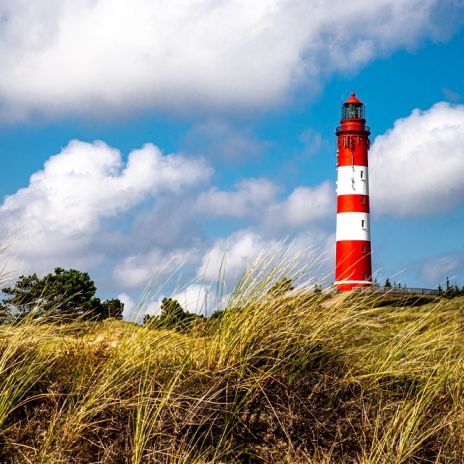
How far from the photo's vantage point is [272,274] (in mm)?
4352

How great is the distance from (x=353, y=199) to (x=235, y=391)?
25317mm

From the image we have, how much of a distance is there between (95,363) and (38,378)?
397 mm

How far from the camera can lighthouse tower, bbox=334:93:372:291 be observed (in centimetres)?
2814

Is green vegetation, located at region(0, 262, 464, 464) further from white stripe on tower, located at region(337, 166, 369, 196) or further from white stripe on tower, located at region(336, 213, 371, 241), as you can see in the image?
white stripe on tower, located at region(337, 166, 369, 196)

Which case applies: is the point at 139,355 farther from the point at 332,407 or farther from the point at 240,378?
the point at 332,407

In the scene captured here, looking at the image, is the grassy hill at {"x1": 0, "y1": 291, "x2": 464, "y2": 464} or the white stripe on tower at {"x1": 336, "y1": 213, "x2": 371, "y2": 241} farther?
the white stripe on tower at {"x1": 336, "y1": 213, "x2": 371, "y2": 241}

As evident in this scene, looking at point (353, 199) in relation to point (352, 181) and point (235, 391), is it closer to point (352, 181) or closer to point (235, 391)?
point (352, 181)

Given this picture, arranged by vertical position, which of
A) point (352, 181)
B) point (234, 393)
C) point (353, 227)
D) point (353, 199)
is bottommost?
point (234, 393)

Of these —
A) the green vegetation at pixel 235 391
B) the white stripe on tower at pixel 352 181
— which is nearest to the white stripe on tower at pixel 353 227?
the white stripe on tower at pixel 352 181

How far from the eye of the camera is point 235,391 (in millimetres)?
3812

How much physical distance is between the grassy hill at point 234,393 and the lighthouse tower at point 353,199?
23.1 m

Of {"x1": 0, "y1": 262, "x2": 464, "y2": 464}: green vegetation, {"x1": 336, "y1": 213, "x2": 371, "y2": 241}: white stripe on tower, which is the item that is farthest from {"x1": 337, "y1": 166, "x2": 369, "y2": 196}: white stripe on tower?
{"x1": 0, "y1": 262, "x2": 464, "y2": 464}: green vegetation

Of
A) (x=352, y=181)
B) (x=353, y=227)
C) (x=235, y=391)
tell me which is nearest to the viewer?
(x=235, y=391)

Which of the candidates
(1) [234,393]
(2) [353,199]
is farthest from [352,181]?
(1) [234,393]
